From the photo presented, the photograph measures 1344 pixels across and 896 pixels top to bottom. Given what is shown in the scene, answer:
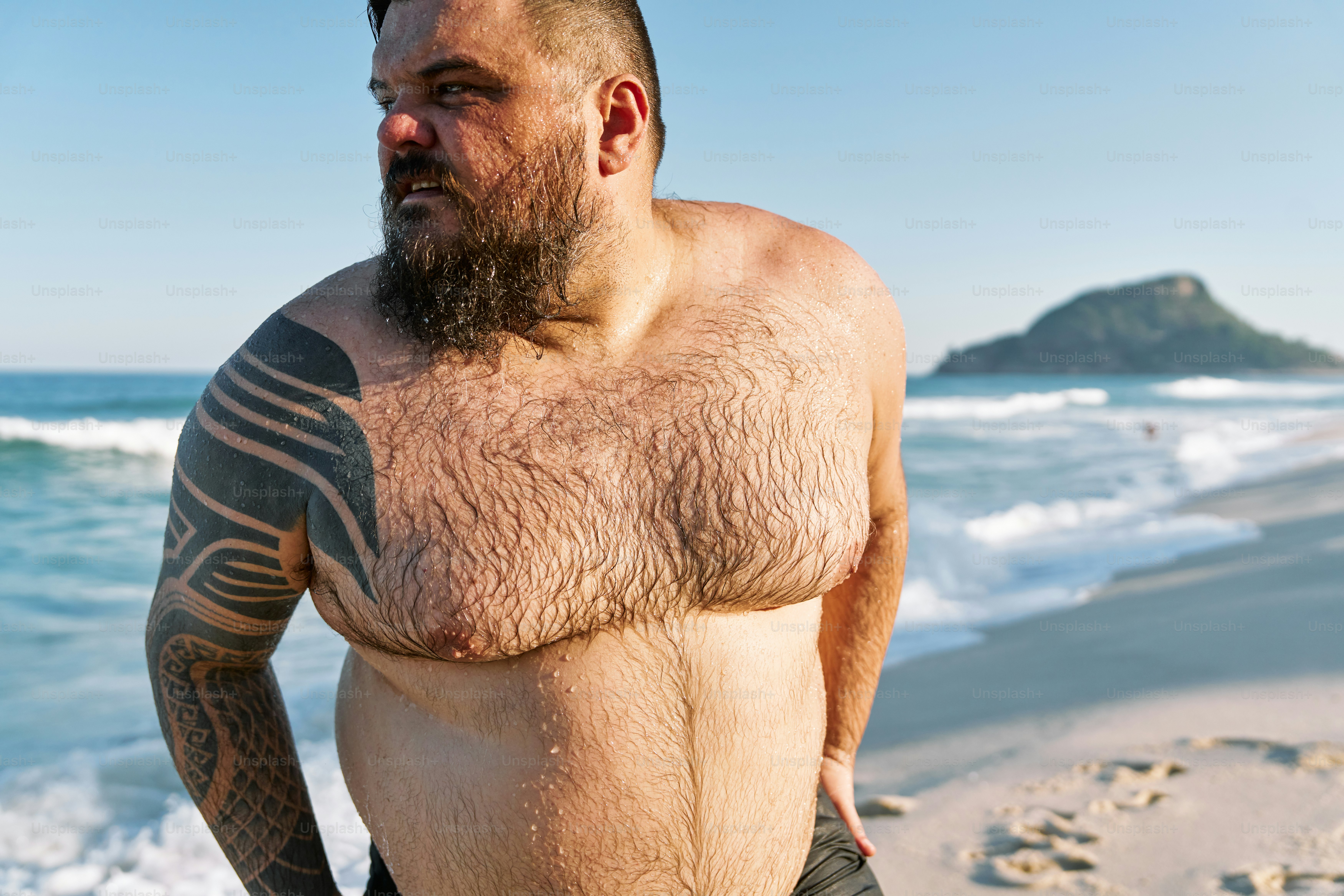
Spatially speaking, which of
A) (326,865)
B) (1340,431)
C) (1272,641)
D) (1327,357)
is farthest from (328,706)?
(1327,357)

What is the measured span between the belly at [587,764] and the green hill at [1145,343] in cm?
6244

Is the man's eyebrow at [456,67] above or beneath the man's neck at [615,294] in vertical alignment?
above

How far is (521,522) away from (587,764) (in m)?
0.40

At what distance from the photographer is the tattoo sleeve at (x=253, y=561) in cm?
146

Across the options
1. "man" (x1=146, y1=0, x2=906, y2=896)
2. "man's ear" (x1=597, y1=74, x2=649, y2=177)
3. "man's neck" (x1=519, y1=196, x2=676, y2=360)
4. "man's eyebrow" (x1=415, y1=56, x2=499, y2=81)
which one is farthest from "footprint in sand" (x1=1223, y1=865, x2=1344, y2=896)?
"man's eyebrow" (x1=415, y1=56, x2=499, y2=81)

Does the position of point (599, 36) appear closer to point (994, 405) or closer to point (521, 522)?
point (521, 522)

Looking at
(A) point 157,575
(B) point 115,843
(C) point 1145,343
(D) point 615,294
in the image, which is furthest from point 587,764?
(C) point 1145,343

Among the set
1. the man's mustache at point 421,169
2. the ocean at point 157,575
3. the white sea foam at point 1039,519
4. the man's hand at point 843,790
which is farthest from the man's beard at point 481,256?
the white sea foam at point 1039,519

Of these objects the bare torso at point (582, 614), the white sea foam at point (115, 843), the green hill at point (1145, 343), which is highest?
the bare torso at point (582, 614)

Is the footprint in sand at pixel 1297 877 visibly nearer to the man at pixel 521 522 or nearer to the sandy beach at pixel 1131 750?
the sandy beach at pixel 1131 750

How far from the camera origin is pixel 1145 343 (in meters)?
64.1

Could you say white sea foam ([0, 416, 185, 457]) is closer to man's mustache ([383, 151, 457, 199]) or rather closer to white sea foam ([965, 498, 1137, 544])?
white sea foam ([965, 498, 1137, 544])

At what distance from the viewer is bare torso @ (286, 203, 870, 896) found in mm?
1434

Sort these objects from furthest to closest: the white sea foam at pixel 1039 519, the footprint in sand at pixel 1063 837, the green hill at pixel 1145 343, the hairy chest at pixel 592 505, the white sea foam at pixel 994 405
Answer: the green hill at pixel 1145 343, the white sea foam at pixel 994 405, the white sea foam at pixel 1039 519, the footprint in sand at pixel 1063 837, the hairy chest at pixel 592 505
